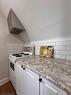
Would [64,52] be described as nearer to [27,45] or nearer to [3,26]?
[27,45]

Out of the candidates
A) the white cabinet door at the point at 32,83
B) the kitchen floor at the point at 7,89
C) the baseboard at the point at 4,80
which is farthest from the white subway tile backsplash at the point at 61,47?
the baseboard at the point at 4,80

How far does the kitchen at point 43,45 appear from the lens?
35.0 inches

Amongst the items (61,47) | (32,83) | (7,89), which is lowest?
(7,89)

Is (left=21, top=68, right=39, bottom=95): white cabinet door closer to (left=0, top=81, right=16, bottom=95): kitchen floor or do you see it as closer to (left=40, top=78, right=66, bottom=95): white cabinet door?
(left=40, top=78, right=66, bottom=95): white cabinet door

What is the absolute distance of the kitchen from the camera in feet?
2.92

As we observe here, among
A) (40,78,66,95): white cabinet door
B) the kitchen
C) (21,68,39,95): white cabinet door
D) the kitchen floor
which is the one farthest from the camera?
the kitchen floor

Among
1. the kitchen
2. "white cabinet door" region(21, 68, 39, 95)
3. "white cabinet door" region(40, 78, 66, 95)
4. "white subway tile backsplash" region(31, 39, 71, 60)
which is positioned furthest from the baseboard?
"white cabinet door" region(40, 78, 66, 95)

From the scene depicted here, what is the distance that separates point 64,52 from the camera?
5.45ft

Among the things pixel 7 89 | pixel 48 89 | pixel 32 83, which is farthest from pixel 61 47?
pixel 7 89

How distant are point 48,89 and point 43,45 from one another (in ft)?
4.75

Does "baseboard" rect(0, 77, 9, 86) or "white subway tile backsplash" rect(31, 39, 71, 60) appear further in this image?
"baseboard" rect(0, 77, 9, 86)

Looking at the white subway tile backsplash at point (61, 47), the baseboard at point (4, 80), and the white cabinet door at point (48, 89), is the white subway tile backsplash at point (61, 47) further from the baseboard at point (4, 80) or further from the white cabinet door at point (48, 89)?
the baseboard at point (4, 80)

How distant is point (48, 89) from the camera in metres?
0.87

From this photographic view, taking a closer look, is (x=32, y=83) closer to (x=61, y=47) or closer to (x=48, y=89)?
(x=48, y=89)
